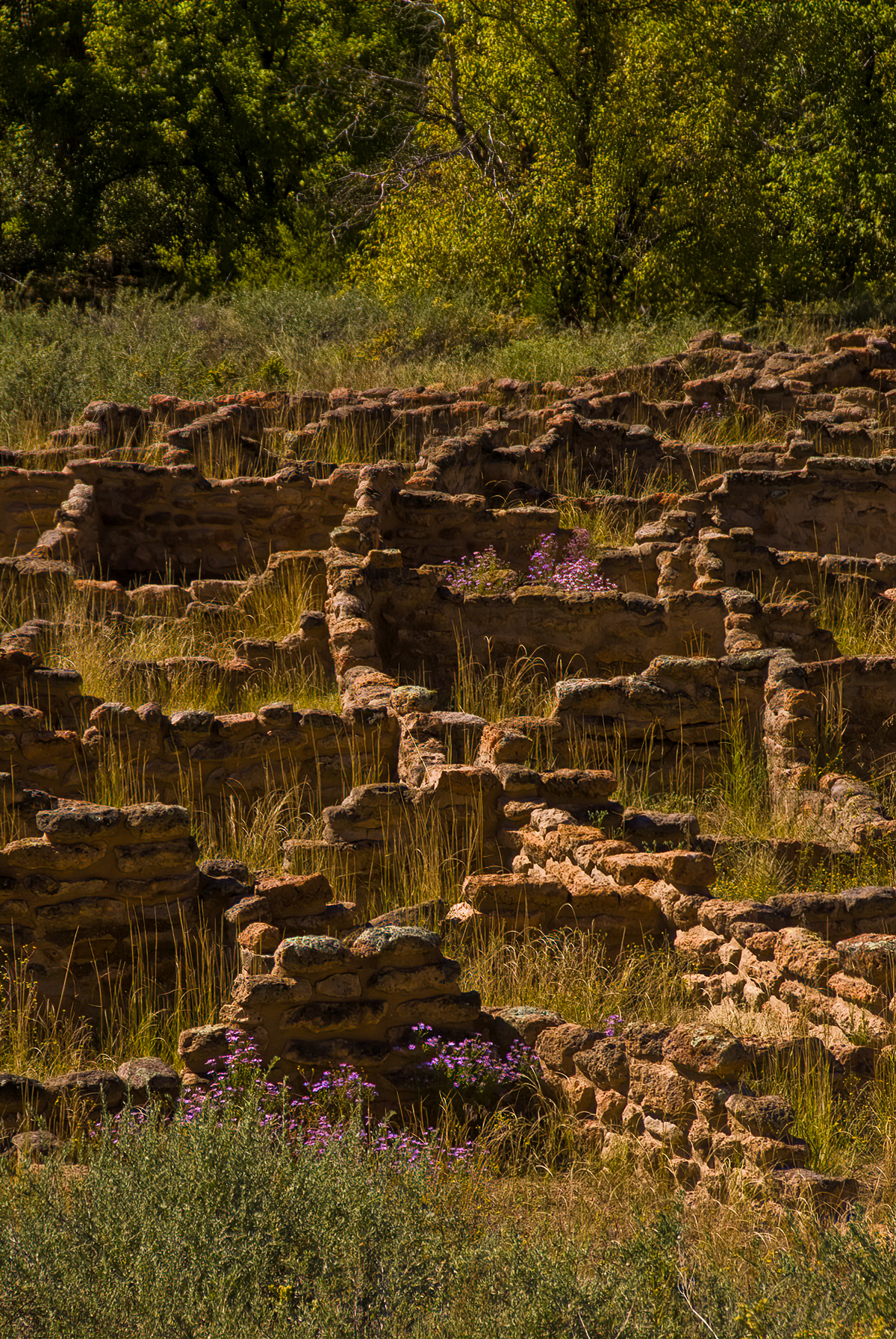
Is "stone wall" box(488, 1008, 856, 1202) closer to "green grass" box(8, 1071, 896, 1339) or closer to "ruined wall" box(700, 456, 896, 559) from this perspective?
"green grass" box(8, 1071, 896, 1339)

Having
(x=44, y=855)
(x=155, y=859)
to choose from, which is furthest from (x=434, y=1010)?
(x=44, y=855)

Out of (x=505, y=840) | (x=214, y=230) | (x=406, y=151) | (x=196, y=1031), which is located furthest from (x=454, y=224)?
(x=196, y=1031)

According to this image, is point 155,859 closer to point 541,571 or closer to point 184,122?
point 541,571

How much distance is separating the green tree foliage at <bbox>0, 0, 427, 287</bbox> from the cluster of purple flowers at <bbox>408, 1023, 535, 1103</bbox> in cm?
2208

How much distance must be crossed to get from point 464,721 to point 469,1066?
10.3ft

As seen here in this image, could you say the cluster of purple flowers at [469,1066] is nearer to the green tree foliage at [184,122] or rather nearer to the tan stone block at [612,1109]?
the tan stone block at [612,1109]

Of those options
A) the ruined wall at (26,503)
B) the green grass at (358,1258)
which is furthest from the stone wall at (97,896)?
the ruined wall at (26,503)

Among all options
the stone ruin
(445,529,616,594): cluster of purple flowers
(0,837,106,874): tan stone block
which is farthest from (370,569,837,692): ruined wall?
(0,837,106,874): tan stone block

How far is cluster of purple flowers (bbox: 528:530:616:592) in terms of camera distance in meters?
11.1

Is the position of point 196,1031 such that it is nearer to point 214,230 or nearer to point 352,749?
point 352,749

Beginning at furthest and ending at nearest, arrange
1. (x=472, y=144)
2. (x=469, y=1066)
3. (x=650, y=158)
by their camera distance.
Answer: (x=472, y=144) → (x=650, y=158) → (x=469, y=1066)

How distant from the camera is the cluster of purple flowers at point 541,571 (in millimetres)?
11125

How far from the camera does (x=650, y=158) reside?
65.1 feet

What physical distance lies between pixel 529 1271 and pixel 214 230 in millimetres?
27251
